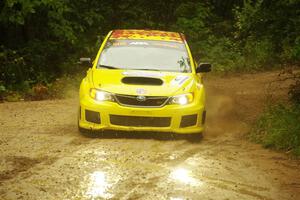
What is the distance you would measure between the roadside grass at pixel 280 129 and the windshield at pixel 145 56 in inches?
65.2

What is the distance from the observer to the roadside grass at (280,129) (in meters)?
9.02

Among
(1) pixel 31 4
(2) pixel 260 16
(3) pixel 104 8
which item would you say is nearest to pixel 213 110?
(2) pixel 260 16

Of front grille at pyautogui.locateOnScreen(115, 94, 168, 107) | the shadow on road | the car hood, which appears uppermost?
the car hood

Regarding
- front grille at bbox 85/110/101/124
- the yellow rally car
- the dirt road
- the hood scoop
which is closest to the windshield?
the yellow rally car

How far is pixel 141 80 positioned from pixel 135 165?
7.34ft

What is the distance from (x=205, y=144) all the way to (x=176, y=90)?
3.22ft

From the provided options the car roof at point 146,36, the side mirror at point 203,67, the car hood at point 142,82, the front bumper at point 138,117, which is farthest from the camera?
the car roof at point 146,36

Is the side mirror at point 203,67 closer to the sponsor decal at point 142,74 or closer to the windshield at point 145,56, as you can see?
the windshield at point 145,56

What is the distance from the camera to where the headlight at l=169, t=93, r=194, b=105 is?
9.28m

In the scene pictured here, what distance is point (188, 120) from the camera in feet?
30.7

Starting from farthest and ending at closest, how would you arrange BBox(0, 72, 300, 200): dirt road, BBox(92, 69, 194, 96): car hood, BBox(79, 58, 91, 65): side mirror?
BBox(79, 58, 91, 65): side mirror
BBox(92, 69, 194, 96): car hood
BBox(0, 72, 300, 200): dirt road

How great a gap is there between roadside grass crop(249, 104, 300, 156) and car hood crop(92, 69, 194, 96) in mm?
1492

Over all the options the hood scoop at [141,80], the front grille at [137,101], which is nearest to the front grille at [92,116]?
the front grille at [137,101]

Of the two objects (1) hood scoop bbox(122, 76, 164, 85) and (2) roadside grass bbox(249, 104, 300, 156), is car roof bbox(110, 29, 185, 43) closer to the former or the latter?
(1) hood scoop bbox(122, 76, 164, 85)
